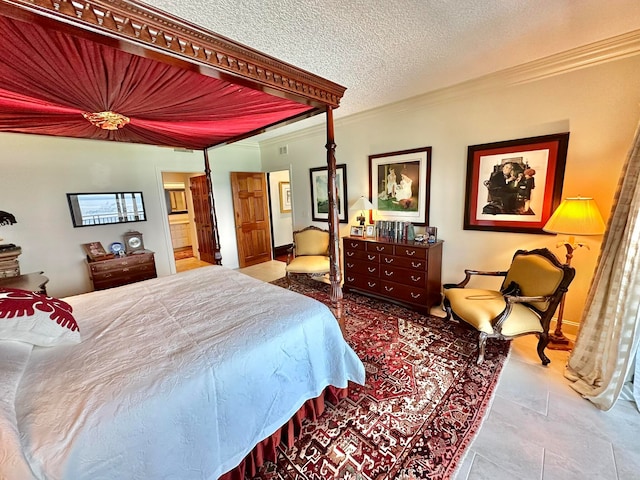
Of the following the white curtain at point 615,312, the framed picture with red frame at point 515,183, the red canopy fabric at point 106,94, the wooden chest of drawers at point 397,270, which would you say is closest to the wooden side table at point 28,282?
the red canopy fabric at point 106,94

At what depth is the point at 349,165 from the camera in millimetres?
4004

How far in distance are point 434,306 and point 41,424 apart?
11.1ft

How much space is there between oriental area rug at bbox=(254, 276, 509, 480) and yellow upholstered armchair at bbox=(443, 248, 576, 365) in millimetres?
302

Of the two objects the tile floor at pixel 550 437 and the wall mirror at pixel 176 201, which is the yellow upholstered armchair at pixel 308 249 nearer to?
the tile floor at pixel 550 437

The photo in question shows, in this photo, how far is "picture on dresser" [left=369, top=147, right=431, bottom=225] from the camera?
3.29m

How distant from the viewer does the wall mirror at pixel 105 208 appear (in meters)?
3.63

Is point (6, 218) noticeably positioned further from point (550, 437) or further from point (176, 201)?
point (550, 437)

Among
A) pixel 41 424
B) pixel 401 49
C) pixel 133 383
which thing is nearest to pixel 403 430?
pixel 133 383

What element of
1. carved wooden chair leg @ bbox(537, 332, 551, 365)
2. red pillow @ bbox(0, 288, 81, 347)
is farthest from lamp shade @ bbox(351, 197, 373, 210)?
red pillow @ bbox(0, 288, 81, 347)

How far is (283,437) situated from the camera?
1589mm

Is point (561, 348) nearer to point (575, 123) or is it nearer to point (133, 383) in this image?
point (575, 123)

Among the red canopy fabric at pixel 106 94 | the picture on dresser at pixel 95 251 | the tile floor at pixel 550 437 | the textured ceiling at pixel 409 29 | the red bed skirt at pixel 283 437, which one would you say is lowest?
the tile floor at pixel 550 437

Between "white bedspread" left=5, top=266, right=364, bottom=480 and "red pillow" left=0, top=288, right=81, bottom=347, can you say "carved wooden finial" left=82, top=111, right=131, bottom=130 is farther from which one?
"white bedspread" left=5, top=266, right=364, bottom=480

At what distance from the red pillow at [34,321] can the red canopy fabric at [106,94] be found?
1168mm
